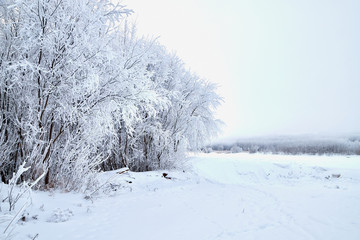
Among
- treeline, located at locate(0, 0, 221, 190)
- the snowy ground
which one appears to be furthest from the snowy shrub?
treeline, located at locate(0, 0, 221, 190)

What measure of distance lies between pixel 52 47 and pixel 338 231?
523cm

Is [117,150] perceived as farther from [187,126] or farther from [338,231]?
[338,231]

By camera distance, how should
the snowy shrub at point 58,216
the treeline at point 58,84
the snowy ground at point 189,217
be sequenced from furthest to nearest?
the treeline at point 58,84, the snowy shrub at point 58,216, the snowy ground at point 189,217

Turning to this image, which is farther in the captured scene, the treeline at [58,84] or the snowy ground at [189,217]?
the treeline at [58,84]

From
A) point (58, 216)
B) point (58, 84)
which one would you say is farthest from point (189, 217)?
point (58, 84)

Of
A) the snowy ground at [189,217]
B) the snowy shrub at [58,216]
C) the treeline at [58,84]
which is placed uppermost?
the treeline at [58,84]

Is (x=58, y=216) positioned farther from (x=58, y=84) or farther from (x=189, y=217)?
(x=58, y=84)

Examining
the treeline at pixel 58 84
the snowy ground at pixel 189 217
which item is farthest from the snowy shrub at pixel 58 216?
the treeline at pixel 58 84

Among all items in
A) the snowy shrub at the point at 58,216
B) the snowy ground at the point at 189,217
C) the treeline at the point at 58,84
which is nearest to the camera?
the snowy ground at the point at 189,217

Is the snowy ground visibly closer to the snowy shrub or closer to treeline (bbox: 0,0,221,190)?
the snowy shrub

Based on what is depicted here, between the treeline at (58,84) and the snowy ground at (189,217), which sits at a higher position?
the treeline at (58,84)

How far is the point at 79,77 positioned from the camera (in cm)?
413

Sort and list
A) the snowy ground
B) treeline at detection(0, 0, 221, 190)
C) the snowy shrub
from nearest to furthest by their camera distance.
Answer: the snowy ground < the snowy shrub < treeline at detection(0, 0, 221, 190)

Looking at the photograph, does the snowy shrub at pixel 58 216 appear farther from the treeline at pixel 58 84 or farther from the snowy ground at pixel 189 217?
the treeline at pixel 58 84
